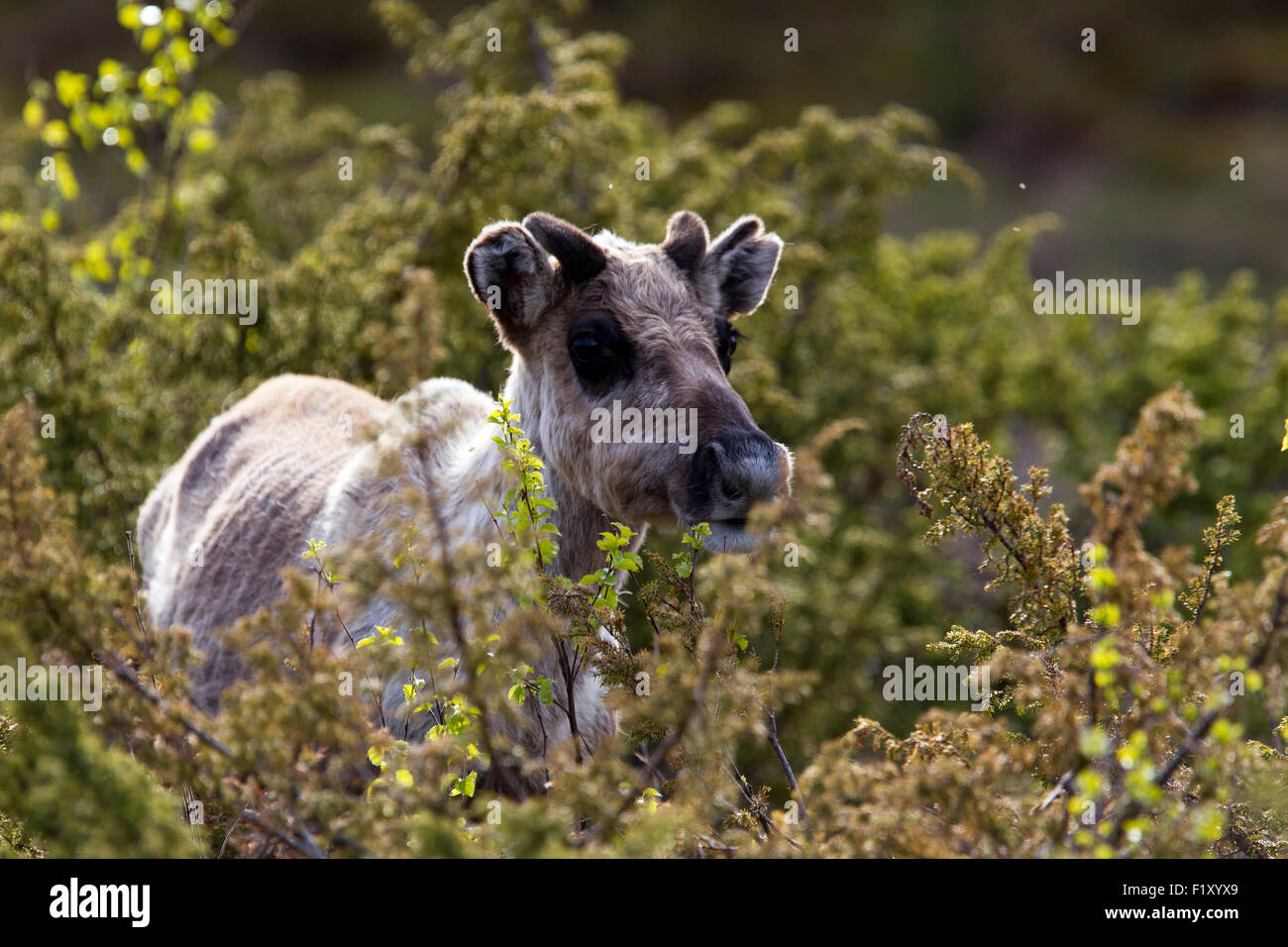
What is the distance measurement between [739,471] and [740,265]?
6.35 feet

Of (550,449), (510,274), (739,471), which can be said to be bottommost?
(739,471)

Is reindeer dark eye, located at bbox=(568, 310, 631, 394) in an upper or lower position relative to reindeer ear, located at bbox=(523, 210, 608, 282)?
lower

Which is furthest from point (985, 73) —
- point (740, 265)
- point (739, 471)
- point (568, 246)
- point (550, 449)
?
point (739, 471)

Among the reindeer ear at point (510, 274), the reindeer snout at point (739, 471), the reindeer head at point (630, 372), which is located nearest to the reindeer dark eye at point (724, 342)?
the reindeer head at point (630, 372)

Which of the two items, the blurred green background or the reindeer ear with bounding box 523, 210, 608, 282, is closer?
the reindeer ear with bounding box 523, 210, 608, 282

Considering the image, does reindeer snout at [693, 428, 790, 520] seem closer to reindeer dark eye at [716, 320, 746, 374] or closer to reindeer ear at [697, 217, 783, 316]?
reindeer dark eye at [716, 320, 746, 374]

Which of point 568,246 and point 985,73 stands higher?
point 985,73

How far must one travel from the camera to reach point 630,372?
550cm

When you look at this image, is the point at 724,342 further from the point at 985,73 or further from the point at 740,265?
the point at 985,73

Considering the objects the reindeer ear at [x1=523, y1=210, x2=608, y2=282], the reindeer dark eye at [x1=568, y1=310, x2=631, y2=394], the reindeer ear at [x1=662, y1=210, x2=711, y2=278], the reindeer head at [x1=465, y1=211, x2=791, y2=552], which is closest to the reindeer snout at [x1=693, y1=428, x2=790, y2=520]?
the reindeer head at [x1=465, y1=211, x2=791, y2=552]

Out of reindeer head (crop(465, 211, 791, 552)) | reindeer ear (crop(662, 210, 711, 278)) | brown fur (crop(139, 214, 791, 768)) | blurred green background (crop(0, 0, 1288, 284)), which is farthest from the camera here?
blurred green background (crop(0, 0, 1288, 284))

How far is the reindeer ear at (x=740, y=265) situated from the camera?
6.27m

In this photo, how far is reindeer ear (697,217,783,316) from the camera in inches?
247
